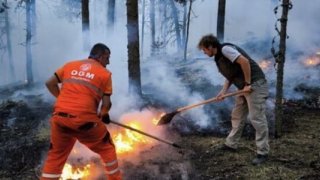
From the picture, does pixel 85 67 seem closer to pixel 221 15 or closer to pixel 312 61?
pixel 312 61

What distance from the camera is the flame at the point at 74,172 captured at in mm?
6242

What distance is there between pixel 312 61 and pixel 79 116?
10.9 meters

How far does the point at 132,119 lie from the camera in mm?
8898

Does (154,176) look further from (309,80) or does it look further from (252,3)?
(252,3)

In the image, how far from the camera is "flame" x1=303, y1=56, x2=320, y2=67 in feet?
44.7

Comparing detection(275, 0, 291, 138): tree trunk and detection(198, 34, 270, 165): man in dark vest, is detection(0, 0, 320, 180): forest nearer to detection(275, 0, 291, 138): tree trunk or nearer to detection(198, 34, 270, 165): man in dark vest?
detection(275, 0, 291, 138): tree trunk

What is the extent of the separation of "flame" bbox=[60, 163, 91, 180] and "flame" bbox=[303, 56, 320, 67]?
9768 mm

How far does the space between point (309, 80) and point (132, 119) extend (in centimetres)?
626

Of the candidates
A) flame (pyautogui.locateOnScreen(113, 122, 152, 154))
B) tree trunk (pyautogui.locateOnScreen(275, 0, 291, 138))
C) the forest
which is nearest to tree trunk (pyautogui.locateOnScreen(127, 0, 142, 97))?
the forest

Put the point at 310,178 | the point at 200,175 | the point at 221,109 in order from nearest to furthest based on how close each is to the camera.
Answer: the point at 310,178 → the point at 200,175 → the point at 221,109

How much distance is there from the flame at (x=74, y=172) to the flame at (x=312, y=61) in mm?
9768

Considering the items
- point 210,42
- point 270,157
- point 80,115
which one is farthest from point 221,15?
point 80,115

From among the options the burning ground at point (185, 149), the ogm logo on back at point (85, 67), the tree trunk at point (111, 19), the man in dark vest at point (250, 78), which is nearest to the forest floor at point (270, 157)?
the burning ground at point (185, 149)

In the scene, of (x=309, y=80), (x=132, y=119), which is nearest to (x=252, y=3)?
(x=309, y=80)
